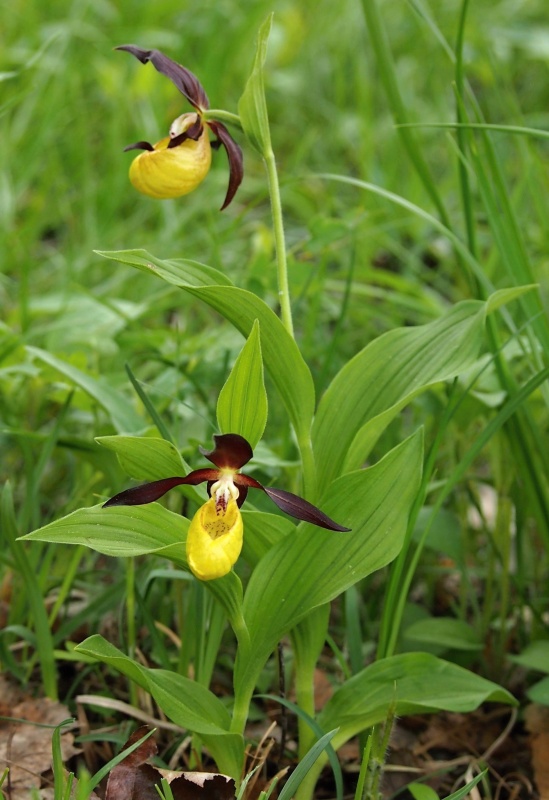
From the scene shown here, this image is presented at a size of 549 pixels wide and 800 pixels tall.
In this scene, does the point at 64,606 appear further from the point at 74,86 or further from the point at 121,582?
the point at 74,86

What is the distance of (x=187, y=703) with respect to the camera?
1007 mm

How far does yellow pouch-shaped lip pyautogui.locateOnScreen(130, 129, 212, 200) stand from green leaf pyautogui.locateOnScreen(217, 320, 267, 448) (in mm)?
234

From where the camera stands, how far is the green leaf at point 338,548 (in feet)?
3.18

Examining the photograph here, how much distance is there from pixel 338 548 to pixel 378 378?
0.23 m

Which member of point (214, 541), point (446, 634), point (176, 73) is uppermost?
point (176, 73)

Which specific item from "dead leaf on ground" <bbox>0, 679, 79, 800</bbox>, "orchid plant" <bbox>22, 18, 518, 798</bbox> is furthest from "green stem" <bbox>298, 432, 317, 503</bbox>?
"dead leaf on ground" <bbox>0, 679, 79, 800</bbox>

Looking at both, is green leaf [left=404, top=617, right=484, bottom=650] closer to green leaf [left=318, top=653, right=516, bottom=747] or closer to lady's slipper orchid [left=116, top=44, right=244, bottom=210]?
green leaf [left=318, top=653, right=516, bottom=747]

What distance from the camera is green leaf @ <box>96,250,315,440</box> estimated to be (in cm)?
93

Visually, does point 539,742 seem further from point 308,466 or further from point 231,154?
point 231,154

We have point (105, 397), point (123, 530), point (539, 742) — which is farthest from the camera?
point (105, 397)

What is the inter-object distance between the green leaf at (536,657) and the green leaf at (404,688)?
0.10 meters

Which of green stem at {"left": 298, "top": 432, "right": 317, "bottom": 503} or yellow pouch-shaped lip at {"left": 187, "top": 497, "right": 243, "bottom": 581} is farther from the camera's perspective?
green stem at {"left": 298, "top": 432, "right": 317, "bottom": 503}

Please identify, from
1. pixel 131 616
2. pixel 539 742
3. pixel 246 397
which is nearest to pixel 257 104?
pixel 246 397

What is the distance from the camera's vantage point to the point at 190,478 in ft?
2.96
